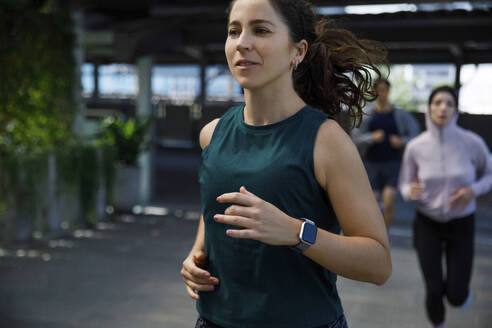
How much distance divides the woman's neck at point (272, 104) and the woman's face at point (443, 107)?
246cm

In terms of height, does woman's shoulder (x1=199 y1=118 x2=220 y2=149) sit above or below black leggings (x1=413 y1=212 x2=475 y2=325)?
above

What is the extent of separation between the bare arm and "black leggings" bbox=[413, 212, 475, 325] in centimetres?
238

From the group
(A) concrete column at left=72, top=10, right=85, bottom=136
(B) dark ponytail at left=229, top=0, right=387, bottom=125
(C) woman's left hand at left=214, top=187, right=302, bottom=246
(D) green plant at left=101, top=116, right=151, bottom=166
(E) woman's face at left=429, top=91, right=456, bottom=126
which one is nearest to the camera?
(C) woman's left hand at left=214, top=187, right=302, bottom=246

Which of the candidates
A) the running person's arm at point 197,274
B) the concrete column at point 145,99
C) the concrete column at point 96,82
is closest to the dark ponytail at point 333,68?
the running person's arm at point 197,274

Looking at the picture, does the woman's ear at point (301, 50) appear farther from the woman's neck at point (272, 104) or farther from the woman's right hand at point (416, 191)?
the woman's right hand at point (416, 191)

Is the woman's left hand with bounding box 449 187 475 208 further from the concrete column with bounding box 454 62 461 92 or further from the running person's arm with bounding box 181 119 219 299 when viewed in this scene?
the concrete column with bounding box 454 62 461 92

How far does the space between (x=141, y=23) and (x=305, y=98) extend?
7.71m

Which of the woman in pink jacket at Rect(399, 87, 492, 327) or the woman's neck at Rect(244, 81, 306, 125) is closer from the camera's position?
the woman's neck at Rect(244, 81, 306, 125)

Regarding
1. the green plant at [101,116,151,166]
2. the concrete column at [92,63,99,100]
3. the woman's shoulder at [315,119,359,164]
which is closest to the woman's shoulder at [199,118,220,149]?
the woman's shoulder at [315,119,359,164]

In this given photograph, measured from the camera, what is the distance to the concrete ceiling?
8549 mm

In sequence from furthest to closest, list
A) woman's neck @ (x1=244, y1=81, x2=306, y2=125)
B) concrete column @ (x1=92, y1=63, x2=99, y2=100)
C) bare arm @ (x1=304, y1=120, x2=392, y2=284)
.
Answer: concrete column @ (x1=92, y1=63, x2=99, y2=100), woman's neck @ (x1=244, y1=81, x2=306, y2=125), bare arm @ (x1=304, y1=120, x2=392, y2=284)

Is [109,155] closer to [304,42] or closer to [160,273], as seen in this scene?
[160,273]

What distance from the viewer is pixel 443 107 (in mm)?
3617

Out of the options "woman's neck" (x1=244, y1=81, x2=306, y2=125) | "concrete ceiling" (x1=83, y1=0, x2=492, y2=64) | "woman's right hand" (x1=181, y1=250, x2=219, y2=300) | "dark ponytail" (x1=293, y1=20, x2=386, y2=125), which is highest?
"concrete ceiling" (x1=83, y1=0, x2=492, y2=64)
